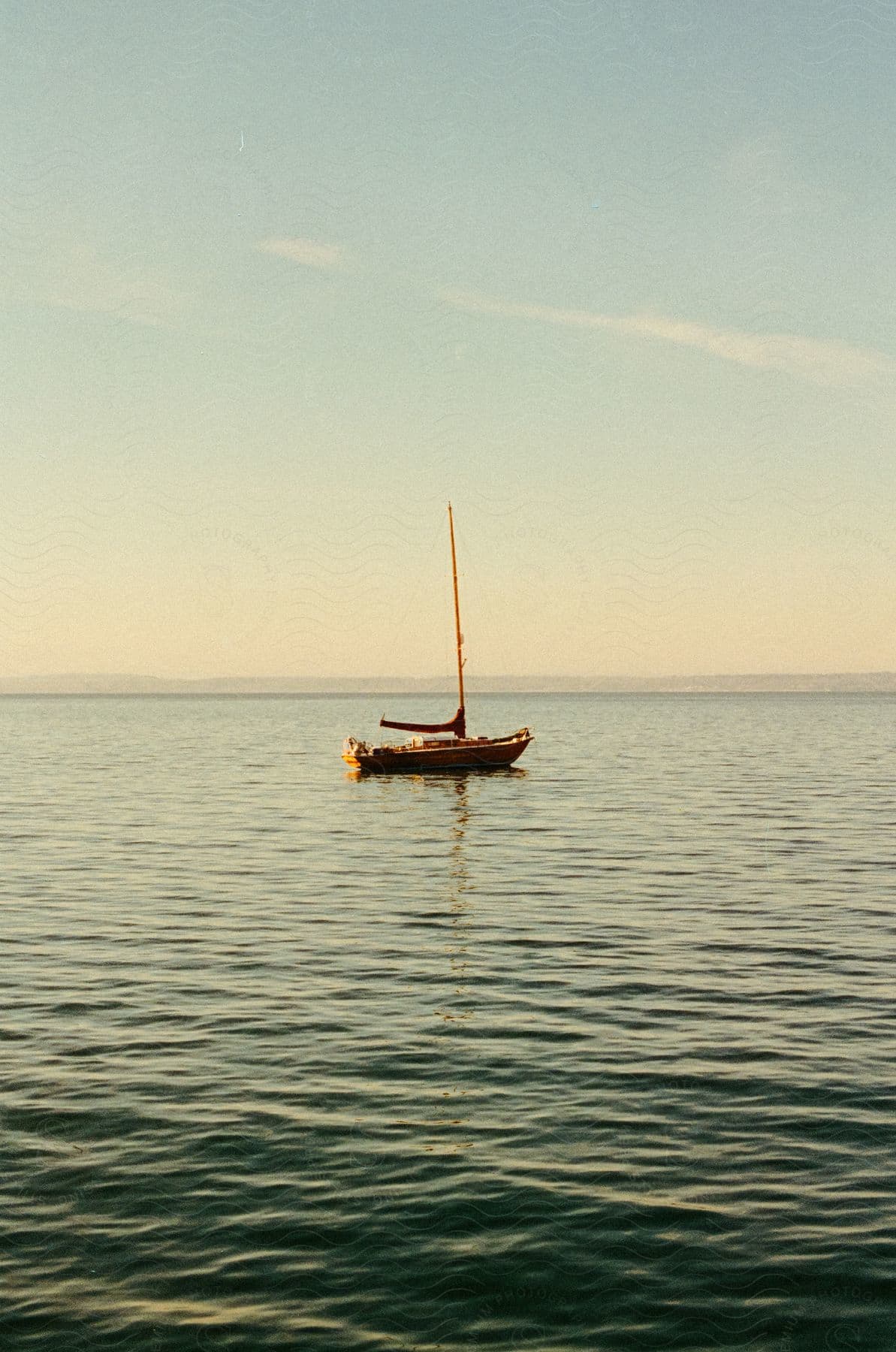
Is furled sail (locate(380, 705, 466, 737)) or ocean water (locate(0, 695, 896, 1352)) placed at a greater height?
furled sail (locate(380, 705, 466, 737))

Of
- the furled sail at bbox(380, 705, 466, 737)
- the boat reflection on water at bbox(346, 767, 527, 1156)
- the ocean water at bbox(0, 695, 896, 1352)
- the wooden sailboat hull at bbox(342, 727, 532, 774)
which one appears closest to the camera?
the ocean water at bbox(0, 695, 896, 1352)

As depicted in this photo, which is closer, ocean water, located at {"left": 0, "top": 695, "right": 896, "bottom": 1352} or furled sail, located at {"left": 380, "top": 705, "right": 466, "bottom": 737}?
ocean water, located at {"left": 0, "top": 695, "right": 896, "bottom": 1352}

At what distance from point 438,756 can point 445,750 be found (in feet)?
1.83

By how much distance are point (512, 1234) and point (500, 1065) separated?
16.7 feet

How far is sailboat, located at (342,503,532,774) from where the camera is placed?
245 feet

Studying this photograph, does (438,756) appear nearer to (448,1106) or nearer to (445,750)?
(445,750)

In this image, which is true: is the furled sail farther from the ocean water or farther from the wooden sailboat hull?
the ocean water

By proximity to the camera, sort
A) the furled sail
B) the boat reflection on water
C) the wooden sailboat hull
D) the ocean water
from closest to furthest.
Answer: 1. the ocean water
2. the boat reflection on water
3. the wooden sailboat hull
4. the furled sail

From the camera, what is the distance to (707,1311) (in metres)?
10.1

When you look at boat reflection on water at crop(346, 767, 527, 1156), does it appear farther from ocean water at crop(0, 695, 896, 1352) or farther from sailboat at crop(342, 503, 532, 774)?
sailboat at crop(342, 503, 532, 774)

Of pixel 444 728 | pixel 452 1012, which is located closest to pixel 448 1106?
pixel 452 1012

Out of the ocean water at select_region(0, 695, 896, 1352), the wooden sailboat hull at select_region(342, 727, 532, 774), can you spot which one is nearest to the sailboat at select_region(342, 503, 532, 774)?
the wooden sailboat hull at select_region(342, 727, 532, 774)

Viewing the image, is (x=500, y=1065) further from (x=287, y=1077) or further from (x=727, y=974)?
(x=727, y=974)

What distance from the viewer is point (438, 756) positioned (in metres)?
76.2
